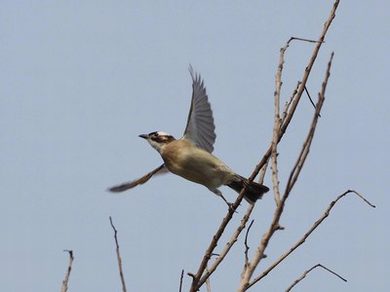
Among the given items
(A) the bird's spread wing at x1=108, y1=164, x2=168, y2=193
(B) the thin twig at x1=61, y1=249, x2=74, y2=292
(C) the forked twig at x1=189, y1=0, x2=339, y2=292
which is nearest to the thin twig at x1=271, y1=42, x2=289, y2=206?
→ (C) the forked twig at x1=189, y1=0, x2=339, y2=292

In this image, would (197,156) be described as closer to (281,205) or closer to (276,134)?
(276,134)

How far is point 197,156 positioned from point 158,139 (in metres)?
0.89

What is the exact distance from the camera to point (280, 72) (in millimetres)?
3797

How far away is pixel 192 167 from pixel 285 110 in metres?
3.45

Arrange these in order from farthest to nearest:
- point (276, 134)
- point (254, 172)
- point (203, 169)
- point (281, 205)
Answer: point (203, 169) → point (254, 172) → point (276, 134) → point (281, 205)

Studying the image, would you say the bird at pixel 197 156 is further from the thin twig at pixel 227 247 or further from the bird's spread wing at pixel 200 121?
the thin twig at pixel 227 247

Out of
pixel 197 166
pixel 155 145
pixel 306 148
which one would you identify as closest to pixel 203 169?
pixel 197 166

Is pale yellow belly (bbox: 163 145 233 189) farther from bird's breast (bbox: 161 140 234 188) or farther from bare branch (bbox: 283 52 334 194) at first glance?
bare branch (bbox: 283 52 334 194)

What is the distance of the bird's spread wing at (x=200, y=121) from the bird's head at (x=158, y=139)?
33cm

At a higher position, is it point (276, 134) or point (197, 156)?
point (276, 134)

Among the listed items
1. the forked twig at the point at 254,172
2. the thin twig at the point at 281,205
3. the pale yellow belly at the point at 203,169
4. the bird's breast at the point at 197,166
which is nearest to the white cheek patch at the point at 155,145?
the bird's breast at the point at 197,166

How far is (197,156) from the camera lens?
7.34 metres

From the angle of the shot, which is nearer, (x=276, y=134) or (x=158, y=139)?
(x=276, y=134)

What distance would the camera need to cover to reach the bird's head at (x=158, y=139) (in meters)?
8.00
